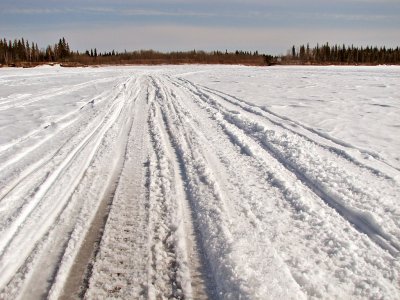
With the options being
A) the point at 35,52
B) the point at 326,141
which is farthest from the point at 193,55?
the point at 326,141

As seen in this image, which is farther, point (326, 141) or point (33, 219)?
point (326, 141)

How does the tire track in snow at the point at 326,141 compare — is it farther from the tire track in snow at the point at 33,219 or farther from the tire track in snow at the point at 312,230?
the tire track in snow at the point at 33,219

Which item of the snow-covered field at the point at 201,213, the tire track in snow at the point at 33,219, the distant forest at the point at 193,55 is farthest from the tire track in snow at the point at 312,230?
the distant forest at the point at 193,55

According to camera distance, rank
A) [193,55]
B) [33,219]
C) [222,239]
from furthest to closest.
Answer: [193,55]
[33,219]
[222,239]

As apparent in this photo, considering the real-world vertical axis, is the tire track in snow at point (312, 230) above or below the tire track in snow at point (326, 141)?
below

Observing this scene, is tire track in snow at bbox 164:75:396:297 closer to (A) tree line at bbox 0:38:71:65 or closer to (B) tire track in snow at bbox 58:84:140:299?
(B) tire track in snow at bbox 58:84:140:299

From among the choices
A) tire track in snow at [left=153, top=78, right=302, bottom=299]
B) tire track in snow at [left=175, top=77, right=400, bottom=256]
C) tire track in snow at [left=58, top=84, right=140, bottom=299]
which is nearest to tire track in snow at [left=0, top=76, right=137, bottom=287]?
tire track in snow at [left=58, top=84, right=140, bottom=299]

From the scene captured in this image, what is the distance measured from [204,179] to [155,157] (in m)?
1.26

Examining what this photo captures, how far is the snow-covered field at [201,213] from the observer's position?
8.43 feet

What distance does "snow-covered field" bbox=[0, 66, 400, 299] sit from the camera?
257 centimetres

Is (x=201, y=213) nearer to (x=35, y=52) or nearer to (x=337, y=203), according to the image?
(x=337, y=203)

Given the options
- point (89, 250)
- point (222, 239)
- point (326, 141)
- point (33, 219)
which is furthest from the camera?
point (326, 141)

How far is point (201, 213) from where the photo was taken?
360 centimetres

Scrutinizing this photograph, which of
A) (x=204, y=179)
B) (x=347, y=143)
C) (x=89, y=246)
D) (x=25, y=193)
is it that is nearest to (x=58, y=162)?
(x=25, y=193)
